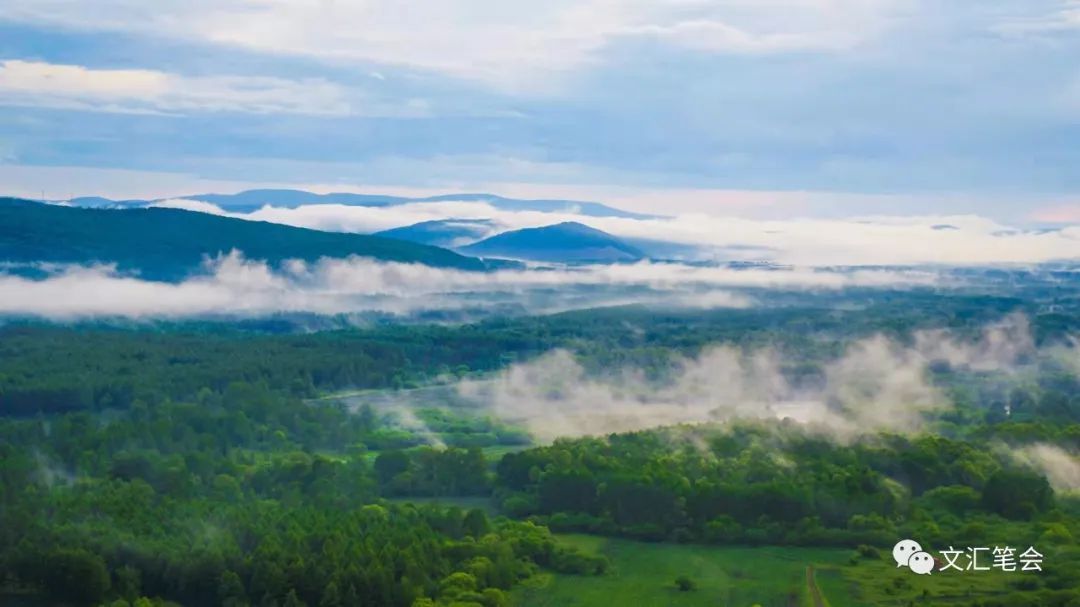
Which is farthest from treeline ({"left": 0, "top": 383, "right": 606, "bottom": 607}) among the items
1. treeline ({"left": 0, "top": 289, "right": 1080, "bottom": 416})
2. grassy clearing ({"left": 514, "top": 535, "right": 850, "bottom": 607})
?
treeline ({"left": 0, "top": 289, "right": 1080, "bottom": 416})

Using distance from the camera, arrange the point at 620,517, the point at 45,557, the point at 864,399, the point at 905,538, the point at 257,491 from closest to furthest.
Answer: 1. the point at 45,557
2. the point at 905,538
3. the point at 620,517
4. the point at 257,491
5. the point at 864,399

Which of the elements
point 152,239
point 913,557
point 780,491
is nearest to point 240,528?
point 780,491

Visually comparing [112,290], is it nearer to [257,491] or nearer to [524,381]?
[524,381]

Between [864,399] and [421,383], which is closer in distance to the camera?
[864,399]

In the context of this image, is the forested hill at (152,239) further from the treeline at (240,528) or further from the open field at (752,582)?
the open field at (752,582)

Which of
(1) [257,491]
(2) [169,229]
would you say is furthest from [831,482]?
(2) [169,229]

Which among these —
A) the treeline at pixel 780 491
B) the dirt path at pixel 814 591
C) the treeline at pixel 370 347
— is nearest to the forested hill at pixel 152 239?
the treeline at pixel 370 347
